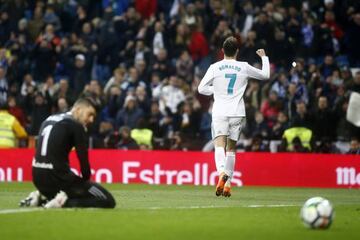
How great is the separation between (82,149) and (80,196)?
0.64 m

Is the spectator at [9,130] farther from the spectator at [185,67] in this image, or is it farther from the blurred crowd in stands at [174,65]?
the spectator at [185,67]

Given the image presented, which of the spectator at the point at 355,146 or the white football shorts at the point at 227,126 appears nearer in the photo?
the white football shorts at the point at 227,126

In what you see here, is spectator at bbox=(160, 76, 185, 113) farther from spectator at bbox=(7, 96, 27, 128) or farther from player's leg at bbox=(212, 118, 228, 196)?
player's leg at bbox=(212, 118, 228, 196)

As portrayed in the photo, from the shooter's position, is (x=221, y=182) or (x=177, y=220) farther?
(x=221, y=182)

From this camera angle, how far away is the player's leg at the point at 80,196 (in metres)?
12.8

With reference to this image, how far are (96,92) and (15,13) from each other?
15.2ft

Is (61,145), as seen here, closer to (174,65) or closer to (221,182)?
(221,182)

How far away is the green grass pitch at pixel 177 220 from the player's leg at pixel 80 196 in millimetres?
219

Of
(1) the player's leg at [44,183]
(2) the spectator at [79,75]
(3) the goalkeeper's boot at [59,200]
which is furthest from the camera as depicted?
(2) the spectator at [79,75]

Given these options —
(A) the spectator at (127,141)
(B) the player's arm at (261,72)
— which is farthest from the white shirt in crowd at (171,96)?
(B) the player's arm at (261,72)

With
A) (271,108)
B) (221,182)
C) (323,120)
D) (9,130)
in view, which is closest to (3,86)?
(9,130)

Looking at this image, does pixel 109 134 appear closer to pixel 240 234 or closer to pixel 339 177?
Result: pixel 339 177

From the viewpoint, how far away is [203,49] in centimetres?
2803

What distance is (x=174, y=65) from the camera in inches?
1097
